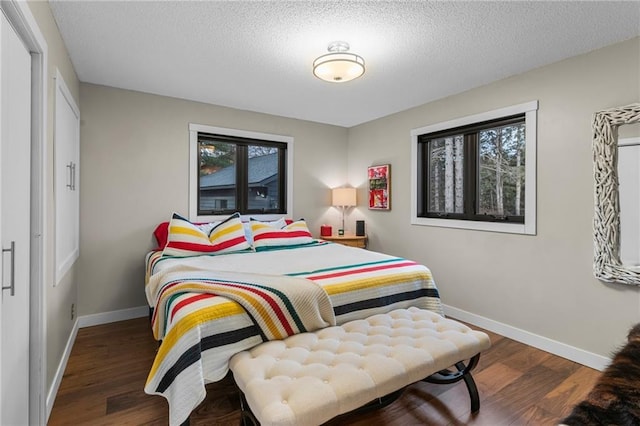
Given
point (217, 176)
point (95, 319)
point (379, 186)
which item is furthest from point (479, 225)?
point (95, 319)

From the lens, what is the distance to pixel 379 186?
14.1ft

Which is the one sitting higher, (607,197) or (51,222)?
(607,197)

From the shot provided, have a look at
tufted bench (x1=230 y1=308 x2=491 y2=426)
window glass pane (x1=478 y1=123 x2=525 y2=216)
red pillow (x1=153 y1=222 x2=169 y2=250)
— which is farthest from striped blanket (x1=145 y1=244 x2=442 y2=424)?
window glass pane (x1=478 y1=123 x2=525 y2=216)

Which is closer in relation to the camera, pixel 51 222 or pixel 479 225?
pixel 51 222

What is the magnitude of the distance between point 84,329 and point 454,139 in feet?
13.7

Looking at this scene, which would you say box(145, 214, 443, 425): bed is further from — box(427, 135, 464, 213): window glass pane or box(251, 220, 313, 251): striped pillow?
box(427, 135, 464, 213): window glass pane

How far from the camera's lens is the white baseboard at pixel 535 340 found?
2.41m

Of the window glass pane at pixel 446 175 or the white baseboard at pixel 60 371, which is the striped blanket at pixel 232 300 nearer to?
the white baseboard at pixel 60 371

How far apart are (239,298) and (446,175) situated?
9.28 feet

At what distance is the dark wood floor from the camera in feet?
5.98

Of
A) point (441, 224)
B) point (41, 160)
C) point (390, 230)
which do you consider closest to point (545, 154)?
point (441, 224)

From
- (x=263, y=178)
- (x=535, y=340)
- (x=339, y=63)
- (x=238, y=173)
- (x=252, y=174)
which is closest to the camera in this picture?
(x=339, y=63)

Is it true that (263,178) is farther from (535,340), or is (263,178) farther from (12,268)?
(535,340)

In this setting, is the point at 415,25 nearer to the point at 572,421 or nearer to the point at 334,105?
the point at 334,105
